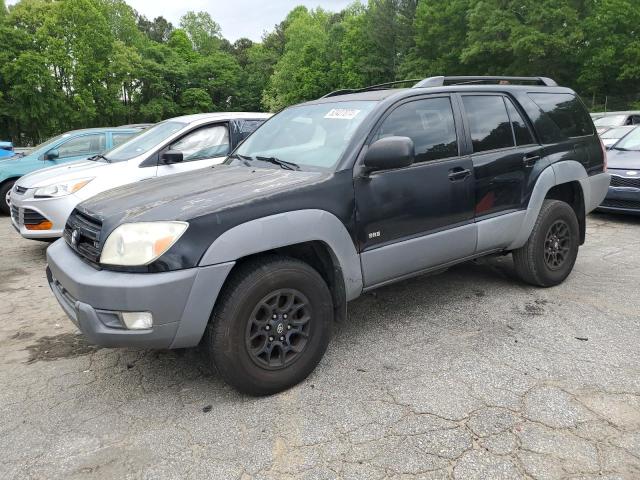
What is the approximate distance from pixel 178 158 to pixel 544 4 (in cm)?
3051

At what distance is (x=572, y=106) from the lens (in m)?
4.73

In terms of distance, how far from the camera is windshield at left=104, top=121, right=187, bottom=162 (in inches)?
249

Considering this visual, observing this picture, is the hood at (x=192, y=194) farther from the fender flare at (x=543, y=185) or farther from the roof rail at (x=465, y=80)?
the fender flare at (x=543, y=185)

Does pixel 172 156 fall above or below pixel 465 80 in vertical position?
below

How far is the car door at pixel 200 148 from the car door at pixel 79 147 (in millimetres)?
3304

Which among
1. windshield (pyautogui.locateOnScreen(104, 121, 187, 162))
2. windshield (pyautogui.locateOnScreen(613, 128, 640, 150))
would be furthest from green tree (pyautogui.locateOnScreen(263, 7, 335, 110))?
windshield (pyautogui.locateOnScreen(104, 121, 187, 162))

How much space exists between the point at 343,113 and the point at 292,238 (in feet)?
4.05

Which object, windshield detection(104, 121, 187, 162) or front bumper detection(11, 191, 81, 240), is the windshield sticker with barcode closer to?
windshield detection(104, 121, 187, 162)

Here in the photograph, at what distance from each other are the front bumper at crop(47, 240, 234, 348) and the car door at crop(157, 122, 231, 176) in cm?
370

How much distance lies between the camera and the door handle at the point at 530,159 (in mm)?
4156

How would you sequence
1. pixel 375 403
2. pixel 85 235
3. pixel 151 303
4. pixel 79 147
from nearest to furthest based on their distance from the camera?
pixel 151 303 < pixel 375 403 < pixel 85 235 < pixel 79 147

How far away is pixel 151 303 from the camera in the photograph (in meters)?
2.54

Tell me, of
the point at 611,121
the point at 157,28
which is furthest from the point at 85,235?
the point at 157,28

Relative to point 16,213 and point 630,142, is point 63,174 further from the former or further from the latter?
point 630,142
